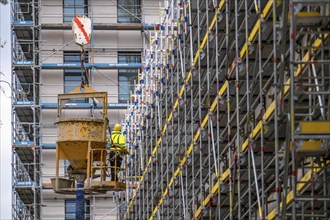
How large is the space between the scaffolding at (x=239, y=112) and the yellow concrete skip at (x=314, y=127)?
0.01m

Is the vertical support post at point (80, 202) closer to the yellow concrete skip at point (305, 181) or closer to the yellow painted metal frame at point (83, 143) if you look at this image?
the yellow painted metal frame at point (83, 143)

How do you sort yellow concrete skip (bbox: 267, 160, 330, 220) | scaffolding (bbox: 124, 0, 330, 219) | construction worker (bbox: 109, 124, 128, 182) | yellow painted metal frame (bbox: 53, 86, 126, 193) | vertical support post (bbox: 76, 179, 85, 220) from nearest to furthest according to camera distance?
scaffolding (bbox: 124, 0, 330, 219)
yellow concrete skip (bbox: 267, 160, 330, 220)
vertical support post (bbox: 76, 179, 85, 220)
yellow painted metal frame (bbox: 53, 86, 126, 193)
construction worker (bbox: 109, 124, 128, 182)

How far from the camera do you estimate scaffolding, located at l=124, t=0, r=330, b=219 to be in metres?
21.7

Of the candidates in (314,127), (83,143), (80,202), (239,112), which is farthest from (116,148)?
(314,127)

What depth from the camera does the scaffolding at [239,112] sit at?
21672 millimetres

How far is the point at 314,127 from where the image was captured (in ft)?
67.5

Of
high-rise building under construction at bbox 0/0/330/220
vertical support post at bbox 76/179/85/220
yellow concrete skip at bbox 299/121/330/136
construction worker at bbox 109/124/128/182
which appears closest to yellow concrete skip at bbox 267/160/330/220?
high-rise building under construction at bbox 0/0/330/220

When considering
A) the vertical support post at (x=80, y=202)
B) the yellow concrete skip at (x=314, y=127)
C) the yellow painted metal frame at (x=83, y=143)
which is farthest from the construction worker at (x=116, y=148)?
the yellow concrete skip at (x=314, y=127)

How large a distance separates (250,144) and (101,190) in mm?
11720

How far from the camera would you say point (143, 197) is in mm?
48906

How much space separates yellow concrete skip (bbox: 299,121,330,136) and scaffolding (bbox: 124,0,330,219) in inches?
0.6

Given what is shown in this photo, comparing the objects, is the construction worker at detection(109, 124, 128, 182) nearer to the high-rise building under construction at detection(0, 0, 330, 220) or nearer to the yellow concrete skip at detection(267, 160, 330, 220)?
the high-rise building under construction at detection(0, 0, 330, 220)

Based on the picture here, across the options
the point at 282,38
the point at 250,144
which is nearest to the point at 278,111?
the point at 282,38

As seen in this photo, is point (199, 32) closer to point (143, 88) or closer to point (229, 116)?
point (229, 116)
